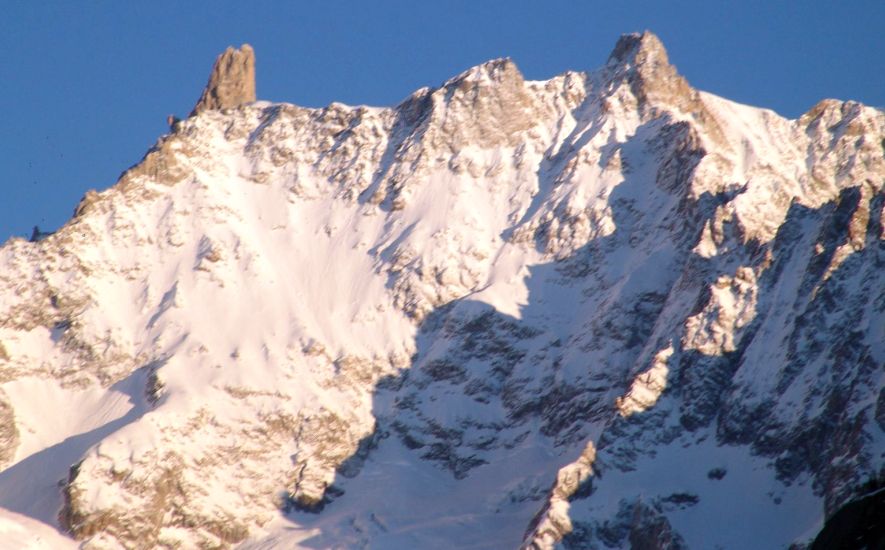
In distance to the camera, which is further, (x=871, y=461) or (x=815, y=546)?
(x=871, y=461)

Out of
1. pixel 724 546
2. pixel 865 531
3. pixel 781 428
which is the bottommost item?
pixel 865 531

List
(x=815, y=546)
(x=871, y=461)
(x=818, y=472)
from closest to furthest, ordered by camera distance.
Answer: (x=815, y=546) → (x=871, y=461) → (x=818, y=472)

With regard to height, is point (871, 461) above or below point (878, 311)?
below

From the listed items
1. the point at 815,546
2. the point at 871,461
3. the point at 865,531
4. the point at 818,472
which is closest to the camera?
the point at 865,531

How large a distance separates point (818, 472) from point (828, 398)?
7996mm

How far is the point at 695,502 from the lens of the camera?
7594 inches

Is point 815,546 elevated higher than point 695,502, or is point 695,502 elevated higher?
point 695,502

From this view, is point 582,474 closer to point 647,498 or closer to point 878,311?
point 647,498

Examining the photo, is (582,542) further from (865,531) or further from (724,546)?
(865,531)

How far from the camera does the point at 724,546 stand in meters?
185

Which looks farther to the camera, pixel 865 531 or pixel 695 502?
pixel 695 502

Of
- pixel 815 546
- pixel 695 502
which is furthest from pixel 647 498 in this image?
pixel 815 546

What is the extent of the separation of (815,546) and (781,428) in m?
80.7

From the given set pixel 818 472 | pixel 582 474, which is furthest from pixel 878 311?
pixel 582 474
